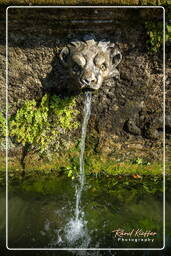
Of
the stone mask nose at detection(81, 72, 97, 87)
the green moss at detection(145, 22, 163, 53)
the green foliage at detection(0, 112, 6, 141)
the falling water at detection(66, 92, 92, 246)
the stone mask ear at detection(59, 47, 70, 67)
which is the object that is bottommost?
the falling water at detection(66, 92, 92, 246)

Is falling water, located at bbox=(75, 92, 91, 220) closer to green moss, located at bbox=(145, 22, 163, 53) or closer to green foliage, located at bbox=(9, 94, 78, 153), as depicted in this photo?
green foliage, located at bbox=(9, 94, 78, 153)

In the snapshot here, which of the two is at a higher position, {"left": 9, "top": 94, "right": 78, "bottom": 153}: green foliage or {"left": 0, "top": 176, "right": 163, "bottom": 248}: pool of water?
{"left": 9, "top": 94, "right": 78, "bottom": 153}: green foliage

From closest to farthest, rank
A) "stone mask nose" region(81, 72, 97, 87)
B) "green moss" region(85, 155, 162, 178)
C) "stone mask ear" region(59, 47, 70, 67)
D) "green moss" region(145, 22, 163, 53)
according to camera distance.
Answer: "stone mask nose" region(81, 72, 97, 87), "green moss" region(145, 22, 163, 53), "stone mask ear" region(59, 47, 70, 67), "green moss" region(85, 155, 162, 178)

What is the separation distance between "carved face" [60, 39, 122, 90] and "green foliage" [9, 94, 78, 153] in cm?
59

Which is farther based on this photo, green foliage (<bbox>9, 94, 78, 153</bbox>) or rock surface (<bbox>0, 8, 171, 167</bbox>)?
green foliage (<bbox>9, 94, 78, 153</bbox>)

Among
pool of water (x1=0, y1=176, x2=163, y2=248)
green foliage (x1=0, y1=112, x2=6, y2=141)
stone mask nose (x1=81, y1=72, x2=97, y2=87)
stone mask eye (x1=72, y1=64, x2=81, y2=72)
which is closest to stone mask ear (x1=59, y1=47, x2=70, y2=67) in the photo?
stone mask eye (x1=72, y1=64, x2=81, y2=72)

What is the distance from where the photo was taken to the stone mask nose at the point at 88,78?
3.09 metres

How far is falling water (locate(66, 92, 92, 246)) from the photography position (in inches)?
132

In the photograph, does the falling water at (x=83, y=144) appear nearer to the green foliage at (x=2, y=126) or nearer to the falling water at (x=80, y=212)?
the falling water at (x=80, y=212)

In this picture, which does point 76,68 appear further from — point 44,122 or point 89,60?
point 44,122

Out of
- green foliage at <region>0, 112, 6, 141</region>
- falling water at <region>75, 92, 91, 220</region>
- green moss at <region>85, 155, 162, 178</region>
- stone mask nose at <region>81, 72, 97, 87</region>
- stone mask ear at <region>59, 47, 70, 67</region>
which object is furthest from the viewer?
green moss at <region>85, 155, 162, 178</region>

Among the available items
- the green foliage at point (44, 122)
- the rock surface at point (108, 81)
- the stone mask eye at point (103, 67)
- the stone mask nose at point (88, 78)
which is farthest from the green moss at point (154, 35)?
the green foliage at point (44, 122)

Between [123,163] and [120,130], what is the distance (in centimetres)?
47

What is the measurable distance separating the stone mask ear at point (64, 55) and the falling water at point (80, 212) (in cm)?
51
